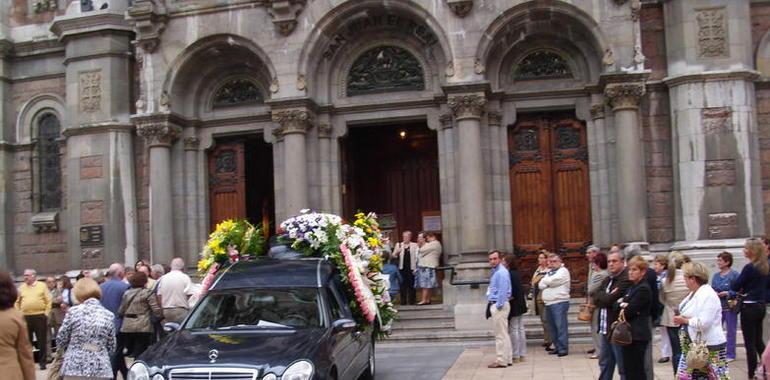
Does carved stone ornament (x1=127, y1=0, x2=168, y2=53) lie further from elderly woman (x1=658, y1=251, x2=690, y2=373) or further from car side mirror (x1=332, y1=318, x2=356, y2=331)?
elderly woman (x1=658, y1=251, x2=690, y2=373)

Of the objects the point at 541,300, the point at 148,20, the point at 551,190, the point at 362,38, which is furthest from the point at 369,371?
the point at 148,20

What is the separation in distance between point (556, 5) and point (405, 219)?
675 cm

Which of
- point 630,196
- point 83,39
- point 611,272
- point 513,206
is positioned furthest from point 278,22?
point 611,272

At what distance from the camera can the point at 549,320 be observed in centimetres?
1426

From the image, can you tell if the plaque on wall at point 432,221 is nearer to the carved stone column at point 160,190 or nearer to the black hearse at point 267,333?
the carved stone column at point 160,190

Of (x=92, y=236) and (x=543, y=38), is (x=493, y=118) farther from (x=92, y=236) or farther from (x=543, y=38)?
(x=92, y=236)

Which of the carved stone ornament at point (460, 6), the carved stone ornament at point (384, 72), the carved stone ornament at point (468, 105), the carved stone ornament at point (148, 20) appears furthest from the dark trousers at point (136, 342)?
the carved stone ornament at point (460, 6)

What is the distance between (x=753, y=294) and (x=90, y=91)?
1483 cm

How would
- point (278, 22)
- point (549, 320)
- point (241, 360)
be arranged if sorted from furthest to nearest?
point (278, 22), point (549, 320), point (241, 360)

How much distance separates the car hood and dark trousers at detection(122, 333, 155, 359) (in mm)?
3012

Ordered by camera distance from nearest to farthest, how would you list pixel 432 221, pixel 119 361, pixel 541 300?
1. pixel 119 361
2. pixel 541 300
3. pixel 432 221

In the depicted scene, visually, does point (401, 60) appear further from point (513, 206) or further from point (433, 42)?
point (513, 206)

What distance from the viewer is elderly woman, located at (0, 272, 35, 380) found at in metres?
6.49

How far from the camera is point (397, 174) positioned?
22.2 metres
